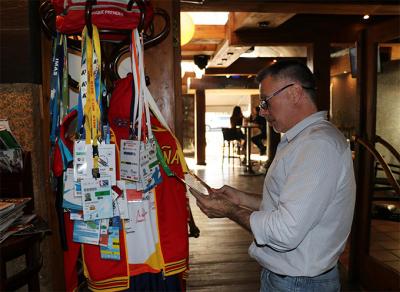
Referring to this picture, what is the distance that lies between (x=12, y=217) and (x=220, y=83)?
966 cm

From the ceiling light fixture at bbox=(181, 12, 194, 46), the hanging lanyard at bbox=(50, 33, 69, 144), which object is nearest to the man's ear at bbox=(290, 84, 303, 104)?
the hanging lanyard at bbox=(50, 33, 69, 144)

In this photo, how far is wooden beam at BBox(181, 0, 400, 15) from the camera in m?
2.43

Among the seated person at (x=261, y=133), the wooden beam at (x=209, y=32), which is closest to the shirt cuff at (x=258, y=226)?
the wooden beam at (x=209, y=32)

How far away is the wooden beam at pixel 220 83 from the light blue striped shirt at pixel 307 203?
9.03 m

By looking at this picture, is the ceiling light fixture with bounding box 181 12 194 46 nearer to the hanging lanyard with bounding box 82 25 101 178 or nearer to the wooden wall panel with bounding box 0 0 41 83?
the wooden wall panel with bounding box 0 0 41 83

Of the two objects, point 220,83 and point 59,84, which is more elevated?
point 220,83

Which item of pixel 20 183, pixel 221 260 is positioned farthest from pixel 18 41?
pixel 221 260

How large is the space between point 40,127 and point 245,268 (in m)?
2.32

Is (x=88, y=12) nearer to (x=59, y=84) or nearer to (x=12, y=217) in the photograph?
(x=59, y=84)

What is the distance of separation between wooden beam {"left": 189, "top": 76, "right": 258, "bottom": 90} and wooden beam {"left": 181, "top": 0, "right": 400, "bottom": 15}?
24.1 ft

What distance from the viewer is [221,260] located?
3.50 m

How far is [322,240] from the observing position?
1.25 m

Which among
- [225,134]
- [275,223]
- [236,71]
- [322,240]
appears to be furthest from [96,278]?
[225,134]

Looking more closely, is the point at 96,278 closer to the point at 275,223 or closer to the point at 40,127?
the point at 275,223
